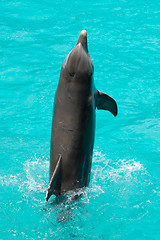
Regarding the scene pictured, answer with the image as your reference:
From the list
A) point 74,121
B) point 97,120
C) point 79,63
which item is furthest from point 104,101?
point 97,120

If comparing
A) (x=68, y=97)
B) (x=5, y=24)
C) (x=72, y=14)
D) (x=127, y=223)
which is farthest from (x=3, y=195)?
(x=72, y=14)

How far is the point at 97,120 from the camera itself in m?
9.94

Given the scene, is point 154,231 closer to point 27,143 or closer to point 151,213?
point 151,213

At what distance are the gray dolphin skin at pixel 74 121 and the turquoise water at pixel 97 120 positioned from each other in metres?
0.48

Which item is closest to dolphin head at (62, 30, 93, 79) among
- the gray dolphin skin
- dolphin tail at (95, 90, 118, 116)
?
the gray dolphin skin

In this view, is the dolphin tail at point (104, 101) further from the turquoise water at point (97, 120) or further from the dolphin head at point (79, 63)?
the turquoise water at point (97, 120)

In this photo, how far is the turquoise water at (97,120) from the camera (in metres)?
7.39

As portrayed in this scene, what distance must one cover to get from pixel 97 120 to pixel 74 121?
386cm

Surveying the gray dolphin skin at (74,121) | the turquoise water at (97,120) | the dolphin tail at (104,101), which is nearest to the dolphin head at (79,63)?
the gray dolphin skin at (74,121)

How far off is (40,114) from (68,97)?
164 inches

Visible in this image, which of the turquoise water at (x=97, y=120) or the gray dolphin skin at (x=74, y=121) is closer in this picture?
the gray dolphin skin at (x=74, y=121)

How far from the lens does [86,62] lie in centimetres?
585

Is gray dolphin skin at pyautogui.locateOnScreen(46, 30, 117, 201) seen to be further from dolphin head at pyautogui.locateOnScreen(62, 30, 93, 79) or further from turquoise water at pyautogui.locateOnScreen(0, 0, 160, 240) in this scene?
turquoise water at pyautogui.locateOnScreen(0, 0, 160, 240)

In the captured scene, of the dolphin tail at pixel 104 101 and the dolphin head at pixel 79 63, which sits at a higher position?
the dolphin head at pixel 79 63
